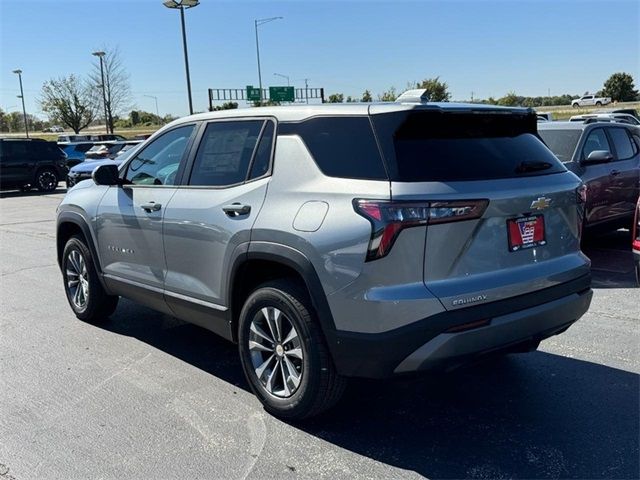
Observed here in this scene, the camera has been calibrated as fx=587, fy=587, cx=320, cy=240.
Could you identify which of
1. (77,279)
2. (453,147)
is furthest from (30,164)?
(453,147)

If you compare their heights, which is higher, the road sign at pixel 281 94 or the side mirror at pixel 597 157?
the road sign at pixel 281 94

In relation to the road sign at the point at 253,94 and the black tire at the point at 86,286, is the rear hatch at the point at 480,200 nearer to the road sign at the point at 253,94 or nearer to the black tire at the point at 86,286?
the black tire at the point at 86,286

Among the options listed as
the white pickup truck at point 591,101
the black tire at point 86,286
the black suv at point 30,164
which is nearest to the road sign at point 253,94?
the black suv at point 30,164

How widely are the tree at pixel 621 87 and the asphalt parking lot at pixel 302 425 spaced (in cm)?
7971

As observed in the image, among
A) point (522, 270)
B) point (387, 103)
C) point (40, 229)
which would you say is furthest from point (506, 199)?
point (40, 229)

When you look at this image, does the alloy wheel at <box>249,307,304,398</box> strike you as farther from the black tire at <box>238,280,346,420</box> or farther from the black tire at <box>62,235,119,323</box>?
the black tire at <box>62,235,119,323</box>

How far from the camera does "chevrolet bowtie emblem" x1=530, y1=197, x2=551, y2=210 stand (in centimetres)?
324

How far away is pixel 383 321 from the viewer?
291 cm

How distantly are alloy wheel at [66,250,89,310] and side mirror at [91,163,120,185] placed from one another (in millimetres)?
968

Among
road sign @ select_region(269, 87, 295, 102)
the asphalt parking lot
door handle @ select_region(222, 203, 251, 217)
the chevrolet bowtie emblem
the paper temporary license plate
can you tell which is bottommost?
the asphalt parking lot

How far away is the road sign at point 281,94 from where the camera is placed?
5116 cm

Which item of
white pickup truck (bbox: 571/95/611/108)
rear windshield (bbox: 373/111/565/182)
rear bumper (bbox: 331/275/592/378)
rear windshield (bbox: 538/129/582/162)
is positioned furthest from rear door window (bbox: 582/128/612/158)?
white pickup truck (bbox: 571/95/611/108)

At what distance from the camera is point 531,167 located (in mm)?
3426

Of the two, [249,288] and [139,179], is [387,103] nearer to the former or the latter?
[249,288]
